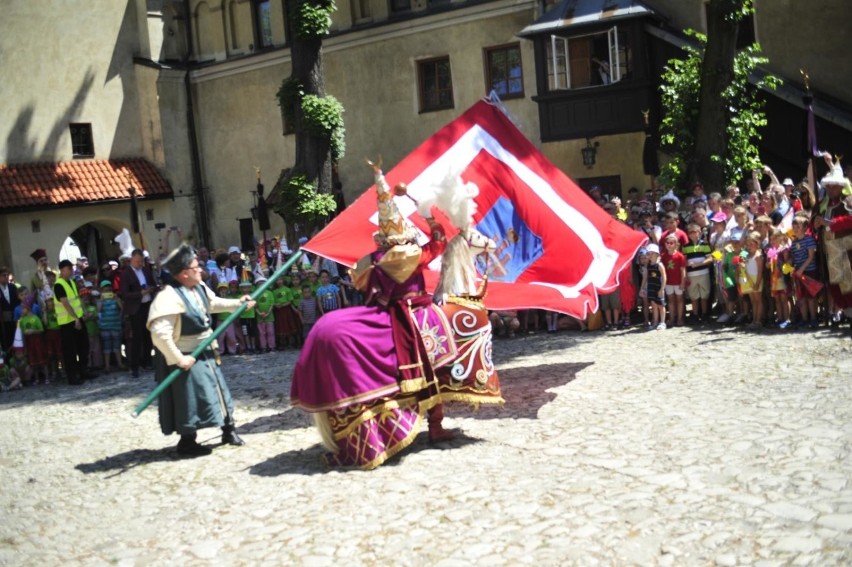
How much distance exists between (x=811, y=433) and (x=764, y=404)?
3.55 ft

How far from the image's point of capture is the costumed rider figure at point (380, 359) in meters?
7.95

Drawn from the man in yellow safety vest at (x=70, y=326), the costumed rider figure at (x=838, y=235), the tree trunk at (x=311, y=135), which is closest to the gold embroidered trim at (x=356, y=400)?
the costumed rider figure at (x=838, y=235)

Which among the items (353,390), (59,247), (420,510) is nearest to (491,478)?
(420,510)

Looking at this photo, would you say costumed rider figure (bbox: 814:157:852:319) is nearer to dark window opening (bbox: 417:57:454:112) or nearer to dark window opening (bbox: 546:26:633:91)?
dark window opening (bbox: 546:26:633:91)

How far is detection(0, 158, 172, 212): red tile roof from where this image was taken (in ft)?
88.1

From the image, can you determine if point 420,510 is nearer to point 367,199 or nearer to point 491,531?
point 491,531

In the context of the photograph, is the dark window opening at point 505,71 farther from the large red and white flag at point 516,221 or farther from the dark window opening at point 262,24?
the large red and white flag at point 516,221

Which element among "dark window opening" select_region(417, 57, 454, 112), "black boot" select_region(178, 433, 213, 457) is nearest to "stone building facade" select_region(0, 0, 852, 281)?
"dark window opening" select_region(417, 57, 454, 112)

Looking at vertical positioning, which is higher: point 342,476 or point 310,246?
point 310,246

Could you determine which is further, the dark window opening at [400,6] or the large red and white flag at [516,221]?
the dark window opening at [400,6]

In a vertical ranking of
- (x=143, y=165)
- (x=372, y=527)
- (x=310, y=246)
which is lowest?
(x=372, y=527)

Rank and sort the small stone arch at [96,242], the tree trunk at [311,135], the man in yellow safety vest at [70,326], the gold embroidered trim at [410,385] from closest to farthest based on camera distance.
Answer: the gold embroidered trim at [410,385]
the man in yellow safety vest at [70,326]
the tree trunk at [311,135]
the small stone arch at [96,242]

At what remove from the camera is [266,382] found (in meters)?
13.2

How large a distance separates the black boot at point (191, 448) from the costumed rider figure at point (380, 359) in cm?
139
